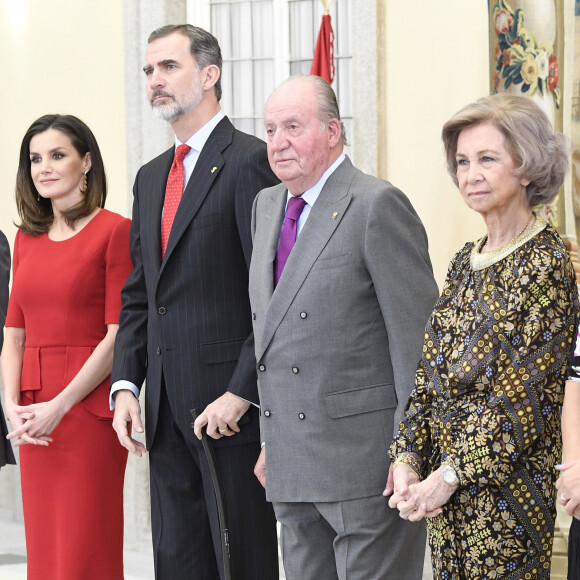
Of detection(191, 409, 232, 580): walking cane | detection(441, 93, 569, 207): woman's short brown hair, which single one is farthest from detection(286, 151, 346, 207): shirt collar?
detection(191, 409, 232, 580): walking cane

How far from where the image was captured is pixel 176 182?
3688 mm

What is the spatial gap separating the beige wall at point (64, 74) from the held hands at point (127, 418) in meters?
3.12

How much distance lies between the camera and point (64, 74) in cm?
689

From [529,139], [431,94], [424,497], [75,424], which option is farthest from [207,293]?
[431,94]

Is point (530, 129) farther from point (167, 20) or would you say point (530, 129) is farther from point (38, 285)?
point (167, 20)

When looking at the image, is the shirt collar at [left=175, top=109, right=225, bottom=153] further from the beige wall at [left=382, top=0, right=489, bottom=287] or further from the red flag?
Answer: the red flag

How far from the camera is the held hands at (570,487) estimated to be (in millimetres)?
2432

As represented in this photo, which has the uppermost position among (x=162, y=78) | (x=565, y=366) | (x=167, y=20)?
(x=167, y=20)

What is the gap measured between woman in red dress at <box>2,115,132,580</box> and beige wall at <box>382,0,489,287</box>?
6.45 ft

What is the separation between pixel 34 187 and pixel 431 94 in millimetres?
2217

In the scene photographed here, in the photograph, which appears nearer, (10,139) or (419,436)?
(419,436)

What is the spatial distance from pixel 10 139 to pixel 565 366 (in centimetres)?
526

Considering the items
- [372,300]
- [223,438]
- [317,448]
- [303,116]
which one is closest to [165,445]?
[223,438]

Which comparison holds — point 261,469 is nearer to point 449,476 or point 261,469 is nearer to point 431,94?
point 449,476
